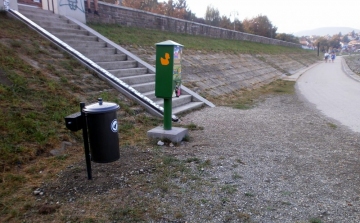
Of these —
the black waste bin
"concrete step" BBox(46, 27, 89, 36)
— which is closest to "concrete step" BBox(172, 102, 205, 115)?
the black waste bin

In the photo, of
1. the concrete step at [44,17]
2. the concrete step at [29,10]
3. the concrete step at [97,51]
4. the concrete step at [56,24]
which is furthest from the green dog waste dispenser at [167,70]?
the concrete step at [29,10]

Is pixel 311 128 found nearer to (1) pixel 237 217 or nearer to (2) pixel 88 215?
(1) pixel 237 217

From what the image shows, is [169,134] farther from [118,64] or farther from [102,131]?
[118,64]

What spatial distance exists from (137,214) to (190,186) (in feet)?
3.07

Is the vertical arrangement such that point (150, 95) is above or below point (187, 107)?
above

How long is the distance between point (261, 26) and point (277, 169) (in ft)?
219

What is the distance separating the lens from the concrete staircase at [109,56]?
8953 mm

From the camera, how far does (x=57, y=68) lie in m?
7.49

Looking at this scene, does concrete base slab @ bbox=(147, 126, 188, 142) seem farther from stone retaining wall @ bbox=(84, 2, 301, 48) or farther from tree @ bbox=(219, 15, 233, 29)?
tree @ bbox=(219, 15, 233, 29)

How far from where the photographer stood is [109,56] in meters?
9.76

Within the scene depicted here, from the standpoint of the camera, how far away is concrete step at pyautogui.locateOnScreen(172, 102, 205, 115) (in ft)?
27.5

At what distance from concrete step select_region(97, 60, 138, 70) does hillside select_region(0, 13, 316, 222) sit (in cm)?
98

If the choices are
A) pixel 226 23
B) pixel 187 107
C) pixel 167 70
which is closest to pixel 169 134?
pixel 167 70

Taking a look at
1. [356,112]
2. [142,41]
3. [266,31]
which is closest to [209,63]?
[142,41]
